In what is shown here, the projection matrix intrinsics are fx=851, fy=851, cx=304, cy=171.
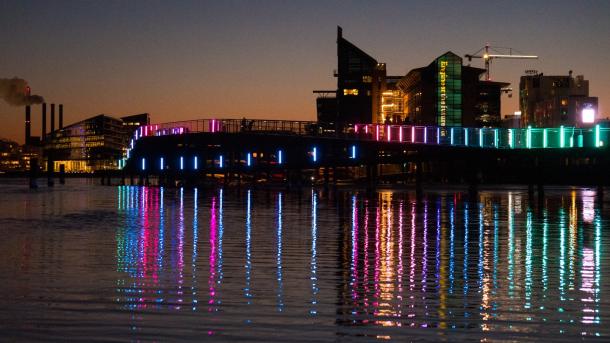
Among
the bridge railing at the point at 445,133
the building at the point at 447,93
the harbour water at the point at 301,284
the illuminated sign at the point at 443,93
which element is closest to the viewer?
the harbour water at the point at 301,284

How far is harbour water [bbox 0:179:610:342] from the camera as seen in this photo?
502 inches

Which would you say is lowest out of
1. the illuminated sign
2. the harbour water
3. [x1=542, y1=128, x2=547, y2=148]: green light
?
the harbour water

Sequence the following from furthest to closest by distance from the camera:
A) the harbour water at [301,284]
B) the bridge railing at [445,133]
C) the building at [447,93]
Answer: the building at [447,93], the bridge railing at [445,133], the harbour water at [301,284]

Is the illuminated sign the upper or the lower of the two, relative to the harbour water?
upper

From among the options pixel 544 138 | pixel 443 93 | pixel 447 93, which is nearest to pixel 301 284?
pixel 544 138

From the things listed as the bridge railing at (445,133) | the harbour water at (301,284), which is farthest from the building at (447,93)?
the harbour water at (301,284)

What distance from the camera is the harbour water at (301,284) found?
12.8 meters

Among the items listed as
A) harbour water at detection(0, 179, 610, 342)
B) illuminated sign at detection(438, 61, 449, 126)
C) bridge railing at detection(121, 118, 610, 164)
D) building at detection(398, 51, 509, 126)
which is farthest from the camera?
illuminated sign at detection(438, 61, 449, 126)

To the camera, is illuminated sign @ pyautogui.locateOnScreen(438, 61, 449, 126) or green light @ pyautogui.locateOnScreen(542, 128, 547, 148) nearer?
green light @ pyautogui.locateOnScreen(542, 128, 547, 148)

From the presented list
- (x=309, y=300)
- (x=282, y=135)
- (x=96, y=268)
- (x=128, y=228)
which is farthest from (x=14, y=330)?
(x=282, y=135)

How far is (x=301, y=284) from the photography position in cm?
1755

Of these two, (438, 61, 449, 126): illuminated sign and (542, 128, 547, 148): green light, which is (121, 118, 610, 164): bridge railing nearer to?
(542, 128, 547, 148): green light

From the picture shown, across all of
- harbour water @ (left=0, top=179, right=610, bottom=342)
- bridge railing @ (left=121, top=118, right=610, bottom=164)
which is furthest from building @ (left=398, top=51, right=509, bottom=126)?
harbour water @ (left=0, top=179, right=610, bottom=342)

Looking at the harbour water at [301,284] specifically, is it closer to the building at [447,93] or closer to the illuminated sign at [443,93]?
the illuminated sign at [443,93]
